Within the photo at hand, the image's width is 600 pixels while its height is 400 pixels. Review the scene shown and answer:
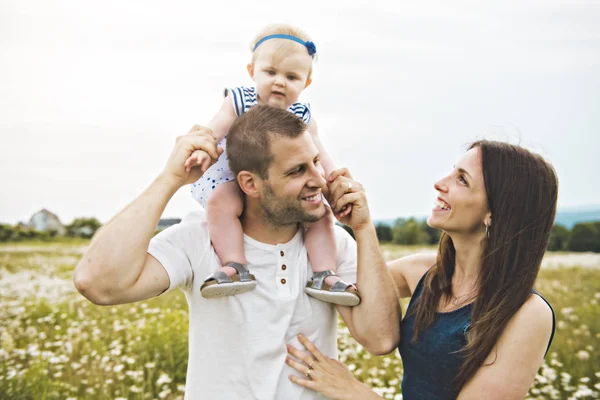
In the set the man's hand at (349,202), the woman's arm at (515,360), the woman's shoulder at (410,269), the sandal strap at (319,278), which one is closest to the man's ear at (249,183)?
the man's hand at (349,202)

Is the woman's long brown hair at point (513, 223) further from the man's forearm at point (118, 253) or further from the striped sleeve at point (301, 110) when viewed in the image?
the man's forearm at point (118, 253)

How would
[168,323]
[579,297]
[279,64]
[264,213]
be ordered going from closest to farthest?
[264,213], [279,64], [168,323], [579,297]

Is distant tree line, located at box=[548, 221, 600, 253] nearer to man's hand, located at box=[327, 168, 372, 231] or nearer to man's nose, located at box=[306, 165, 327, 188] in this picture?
man's hand, located at box=[327, 168, 372, 231]

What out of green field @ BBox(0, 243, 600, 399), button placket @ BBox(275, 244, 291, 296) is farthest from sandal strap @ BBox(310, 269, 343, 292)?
green field @ BBox(0, 243, 600, 399)

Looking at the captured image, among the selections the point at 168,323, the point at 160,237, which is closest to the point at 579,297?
the point at 168,323

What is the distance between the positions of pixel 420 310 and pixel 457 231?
0.49m

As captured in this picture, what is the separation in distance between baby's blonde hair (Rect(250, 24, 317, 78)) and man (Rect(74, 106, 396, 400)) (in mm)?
675

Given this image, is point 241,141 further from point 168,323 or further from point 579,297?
point 579,297

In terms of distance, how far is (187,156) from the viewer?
2.88 meters

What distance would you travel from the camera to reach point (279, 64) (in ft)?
11.8

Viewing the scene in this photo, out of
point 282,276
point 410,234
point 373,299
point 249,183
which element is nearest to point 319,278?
point 282,276

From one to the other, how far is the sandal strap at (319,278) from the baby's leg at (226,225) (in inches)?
15.2

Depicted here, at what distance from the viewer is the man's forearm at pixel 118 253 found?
261 centimetres

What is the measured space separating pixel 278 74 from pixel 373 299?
1618 mm
